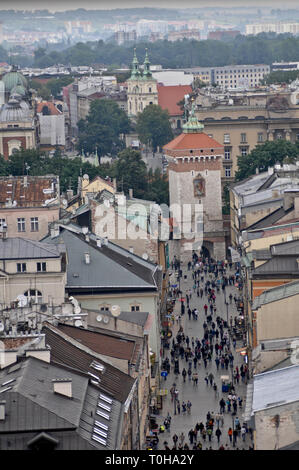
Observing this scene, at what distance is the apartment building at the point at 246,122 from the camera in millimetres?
119750

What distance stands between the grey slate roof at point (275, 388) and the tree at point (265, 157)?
6014 cm

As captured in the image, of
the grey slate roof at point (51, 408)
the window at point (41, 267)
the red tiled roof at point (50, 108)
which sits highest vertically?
the grey slate roof at point (51, 408)

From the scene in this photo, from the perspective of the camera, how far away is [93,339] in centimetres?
4981

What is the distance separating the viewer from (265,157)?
10712cm

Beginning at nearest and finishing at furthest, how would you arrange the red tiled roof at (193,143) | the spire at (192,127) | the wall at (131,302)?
the wall at (131,302)
the red tiled roof at (193,143)
the spire at (192,127)

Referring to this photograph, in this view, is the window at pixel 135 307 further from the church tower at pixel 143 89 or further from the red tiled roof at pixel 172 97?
the church tower at pixel 143 89

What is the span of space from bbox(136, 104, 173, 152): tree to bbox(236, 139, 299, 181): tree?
61088 mm

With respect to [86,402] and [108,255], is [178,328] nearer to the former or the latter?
[108,255]

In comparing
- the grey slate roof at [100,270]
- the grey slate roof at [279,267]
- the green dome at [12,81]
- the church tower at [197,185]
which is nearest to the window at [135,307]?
the grey slate roof at [100,270]

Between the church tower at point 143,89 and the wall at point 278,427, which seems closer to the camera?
the wall at point 278,427

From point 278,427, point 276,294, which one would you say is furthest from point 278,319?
point 278,427
